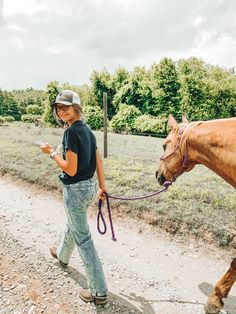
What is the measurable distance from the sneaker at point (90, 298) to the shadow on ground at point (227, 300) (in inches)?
54.9

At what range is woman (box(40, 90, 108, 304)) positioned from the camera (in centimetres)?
324

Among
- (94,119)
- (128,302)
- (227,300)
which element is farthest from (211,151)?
(94,119)

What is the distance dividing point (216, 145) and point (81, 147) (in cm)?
153

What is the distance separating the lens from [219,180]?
903 centimetres

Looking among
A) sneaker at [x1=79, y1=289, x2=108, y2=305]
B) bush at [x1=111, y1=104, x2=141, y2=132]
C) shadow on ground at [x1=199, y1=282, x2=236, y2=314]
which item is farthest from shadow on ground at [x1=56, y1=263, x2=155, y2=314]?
bush at [x1=111, y1=104, x2=141, y2=132]

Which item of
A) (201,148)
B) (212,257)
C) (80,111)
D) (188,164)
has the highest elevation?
(80,111)

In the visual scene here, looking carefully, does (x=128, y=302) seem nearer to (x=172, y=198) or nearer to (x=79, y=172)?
(x=79, y=172)

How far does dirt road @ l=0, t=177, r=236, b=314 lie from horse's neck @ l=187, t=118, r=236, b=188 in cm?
175

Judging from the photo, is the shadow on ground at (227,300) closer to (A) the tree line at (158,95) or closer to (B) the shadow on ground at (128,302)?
(B) the shadow on ground at (128,302)

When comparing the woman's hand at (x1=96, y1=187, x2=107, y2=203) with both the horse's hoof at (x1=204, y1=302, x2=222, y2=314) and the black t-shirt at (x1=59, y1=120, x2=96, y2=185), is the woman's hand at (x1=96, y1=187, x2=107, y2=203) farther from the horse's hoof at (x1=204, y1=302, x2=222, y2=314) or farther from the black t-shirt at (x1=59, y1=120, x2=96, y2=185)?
the horse's hoof at (x1=204, y1=302, x2=222, y2=314)

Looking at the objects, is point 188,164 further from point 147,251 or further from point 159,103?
point 159,103

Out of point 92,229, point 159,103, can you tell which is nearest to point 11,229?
point 92,229

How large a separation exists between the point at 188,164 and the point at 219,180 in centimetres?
566

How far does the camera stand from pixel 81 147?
328 centimetres
